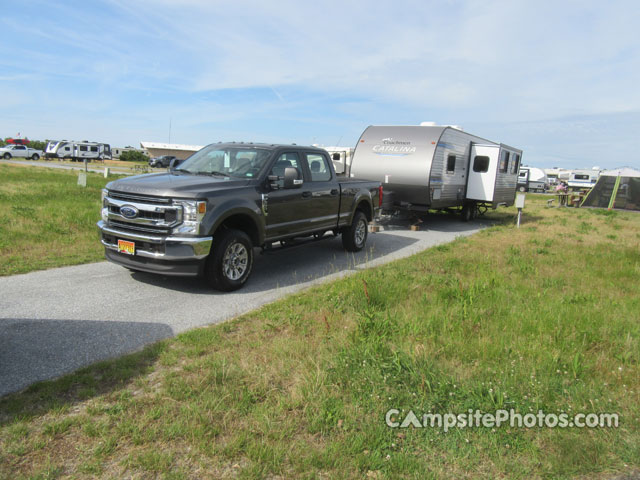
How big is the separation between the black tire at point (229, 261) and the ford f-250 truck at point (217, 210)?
13 mm

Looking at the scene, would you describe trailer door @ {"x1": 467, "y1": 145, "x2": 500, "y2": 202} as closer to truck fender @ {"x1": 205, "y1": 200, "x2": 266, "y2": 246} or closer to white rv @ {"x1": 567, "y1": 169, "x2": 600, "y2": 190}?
truck fender @ {"x1": 205, "y1": 200, "x2": 266, "y2": 246}

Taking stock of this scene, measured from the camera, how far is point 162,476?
2.50 metres

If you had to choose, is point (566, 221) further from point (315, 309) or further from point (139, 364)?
point (139, 364)

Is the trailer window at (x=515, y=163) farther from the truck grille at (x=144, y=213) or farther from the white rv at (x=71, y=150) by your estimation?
the white rv at (x=71, y=150)

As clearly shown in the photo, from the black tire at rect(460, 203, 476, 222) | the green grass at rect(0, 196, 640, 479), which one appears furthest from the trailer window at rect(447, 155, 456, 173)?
the green grass at rect(0, 196, 640, 479)

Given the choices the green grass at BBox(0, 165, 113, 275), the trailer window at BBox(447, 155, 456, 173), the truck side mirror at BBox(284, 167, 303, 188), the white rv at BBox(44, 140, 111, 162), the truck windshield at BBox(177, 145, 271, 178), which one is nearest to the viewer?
the truck side mirror at BBox(284, 167, 303, 188)

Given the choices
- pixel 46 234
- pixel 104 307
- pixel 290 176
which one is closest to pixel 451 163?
pixel 290 176

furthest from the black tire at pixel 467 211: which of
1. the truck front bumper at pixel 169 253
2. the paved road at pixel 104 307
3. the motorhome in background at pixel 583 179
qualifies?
the motorhome in background at pixel 583 179

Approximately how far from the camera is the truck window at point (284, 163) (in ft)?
23.1

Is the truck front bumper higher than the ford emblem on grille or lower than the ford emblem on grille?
lower

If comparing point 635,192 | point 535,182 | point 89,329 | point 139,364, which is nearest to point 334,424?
point 139,364

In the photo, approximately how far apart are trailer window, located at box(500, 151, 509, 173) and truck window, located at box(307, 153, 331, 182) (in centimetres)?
929

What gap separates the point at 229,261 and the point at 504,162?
12.9m

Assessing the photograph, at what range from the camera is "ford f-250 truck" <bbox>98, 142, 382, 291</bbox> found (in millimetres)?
5664
